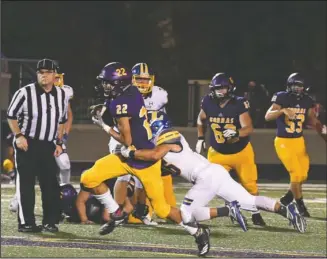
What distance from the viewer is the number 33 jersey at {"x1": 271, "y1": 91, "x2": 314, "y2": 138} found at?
11.3 metres

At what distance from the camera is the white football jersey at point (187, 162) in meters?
8.67

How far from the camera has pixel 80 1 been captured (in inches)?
853

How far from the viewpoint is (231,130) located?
34.1ft

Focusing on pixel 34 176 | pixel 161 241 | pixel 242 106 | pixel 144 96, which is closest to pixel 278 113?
pixel 242 106

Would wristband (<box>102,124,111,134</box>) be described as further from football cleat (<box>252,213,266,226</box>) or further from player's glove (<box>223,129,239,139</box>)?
football cleat (<box>252,213,266,226</box>)

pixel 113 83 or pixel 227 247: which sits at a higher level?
pixel 113 83

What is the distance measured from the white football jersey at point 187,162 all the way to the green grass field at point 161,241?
1.77 ft

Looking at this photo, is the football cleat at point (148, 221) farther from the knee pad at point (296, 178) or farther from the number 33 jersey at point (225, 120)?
the knee pad at point (296, 178)

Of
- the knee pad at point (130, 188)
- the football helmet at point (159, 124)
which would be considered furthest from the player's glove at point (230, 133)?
the football helmet at point (159, 124)

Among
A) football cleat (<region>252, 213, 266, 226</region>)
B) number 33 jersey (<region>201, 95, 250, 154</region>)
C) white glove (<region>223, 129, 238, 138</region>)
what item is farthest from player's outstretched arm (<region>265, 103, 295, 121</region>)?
football cleat (<region>252, 213, 266, 226</region>)

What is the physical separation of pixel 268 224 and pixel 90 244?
2303mm

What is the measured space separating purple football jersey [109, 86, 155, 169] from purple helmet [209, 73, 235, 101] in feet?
6.26

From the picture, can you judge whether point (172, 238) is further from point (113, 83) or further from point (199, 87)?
point (199, 87)

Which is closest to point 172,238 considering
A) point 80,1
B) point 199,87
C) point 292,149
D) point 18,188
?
point 18,188
